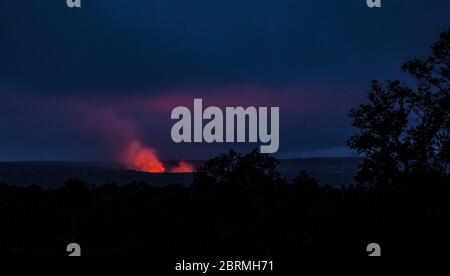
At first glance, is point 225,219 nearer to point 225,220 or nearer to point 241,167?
point 225,220

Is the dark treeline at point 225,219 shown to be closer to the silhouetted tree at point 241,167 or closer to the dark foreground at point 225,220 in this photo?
the dark foreground at point 225,220

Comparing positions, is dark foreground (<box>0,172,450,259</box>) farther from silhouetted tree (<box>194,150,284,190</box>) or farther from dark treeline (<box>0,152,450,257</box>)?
silhouetted tree (<box>194,150,284,190</box>)

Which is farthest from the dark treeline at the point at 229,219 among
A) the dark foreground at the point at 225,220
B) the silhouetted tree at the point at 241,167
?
the silhouetted tree at the point at 241,167

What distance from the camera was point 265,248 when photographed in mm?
13867

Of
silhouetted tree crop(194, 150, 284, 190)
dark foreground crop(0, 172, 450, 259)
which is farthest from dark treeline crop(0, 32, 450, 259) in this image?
silhouetted tree crop(194, 150, 284, 190)

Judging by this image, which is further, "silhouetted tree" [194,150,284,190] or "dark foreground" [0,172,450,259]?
"silhouetted tree" [194,150,284,190]

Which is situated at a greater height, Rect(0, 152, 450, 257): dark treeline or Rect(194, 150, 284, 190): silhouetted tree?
Rect(194, 150, 284, 190): silhouetted tree

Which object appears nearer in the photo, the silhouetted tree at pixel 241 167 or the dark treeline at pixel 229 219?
the dark treeline at pixel 229 219

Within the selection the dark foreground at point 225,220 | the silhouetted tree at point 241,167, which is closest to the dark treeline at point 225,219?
the dark foreground at point 225,220

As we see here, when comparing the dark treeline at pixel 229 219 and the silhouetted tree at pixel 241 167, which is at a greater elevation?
the silhouetted tree at pixel 241 167
